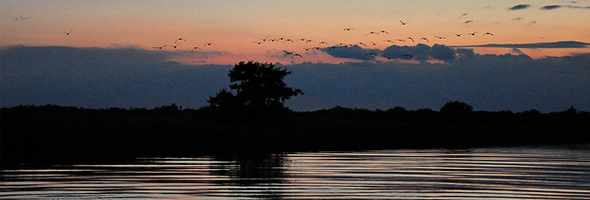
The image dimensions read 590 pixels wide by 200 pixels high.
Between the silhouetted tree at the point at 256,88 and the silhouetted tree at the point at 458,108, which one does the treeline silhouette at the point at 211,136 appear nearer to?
the silhouetted tree at the point at 256,88

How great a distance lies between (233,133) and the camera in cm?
4194

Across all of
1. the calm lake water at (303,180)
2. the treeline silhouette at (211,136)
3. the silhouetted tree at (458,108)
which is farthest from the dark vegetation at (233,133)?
the silhouetted tree at (458,108)

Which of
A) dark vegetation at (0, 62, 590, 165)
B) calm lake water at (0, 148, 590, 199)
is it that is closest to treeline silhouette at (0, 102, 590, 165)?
dark vegetation at (0, 62, 590, 165)

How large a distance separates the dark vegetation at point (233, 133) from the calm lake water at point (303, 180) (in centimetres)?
509

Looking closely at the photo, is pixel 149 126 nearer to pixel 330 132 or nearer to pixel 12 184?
pixel 330 132

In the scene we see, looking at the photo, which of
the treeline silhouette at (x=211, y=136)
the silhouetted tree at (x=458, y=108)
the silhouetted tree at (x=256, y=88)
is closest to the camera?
the treeline silhouette at (x=211, y=136)

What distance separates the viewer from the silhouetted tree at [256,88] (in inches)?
2060

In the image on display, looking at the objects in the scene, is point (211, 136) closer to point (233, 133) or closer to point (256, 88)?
point (233, 133)

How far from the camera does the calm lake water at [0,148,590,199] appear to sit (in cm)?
1859

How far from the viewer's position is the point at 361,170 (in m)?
26.3

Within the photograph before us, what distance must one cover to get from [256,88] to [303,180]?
99.1 ft

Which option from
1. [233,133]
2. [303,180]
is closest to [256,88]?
[233,133]

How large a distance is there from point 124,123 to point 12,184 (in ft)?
63.6

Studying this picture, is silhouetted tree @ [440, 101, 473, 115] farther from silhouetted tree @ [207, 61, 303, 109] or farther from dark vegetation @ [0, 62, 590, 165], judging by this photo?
silhouetted tree @ [207, 61, 303, 109]
